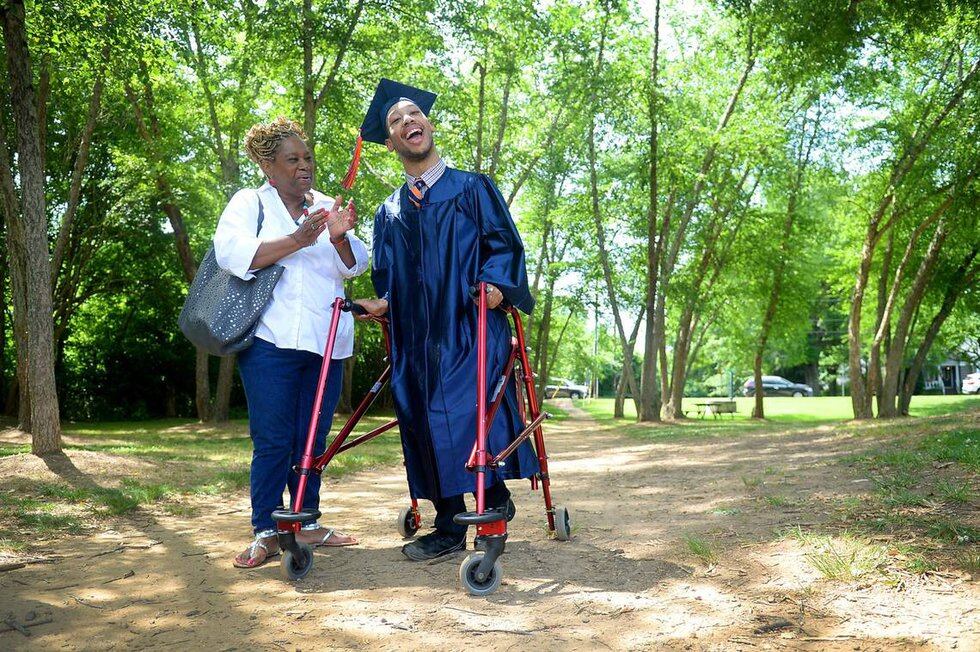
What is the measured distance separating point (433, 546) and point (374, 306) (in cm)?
121

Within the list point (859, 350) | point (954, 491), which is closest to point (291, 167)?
point (954, 491)

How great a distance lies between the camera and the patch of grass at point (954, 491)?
4.59 meters

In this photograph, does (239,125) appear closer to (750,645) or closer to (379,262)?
(379,262)

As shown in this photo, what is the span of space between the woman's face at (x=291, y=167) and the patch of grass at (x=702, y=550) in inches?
104

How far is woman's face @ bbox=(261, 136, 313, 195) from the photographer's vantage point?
165 inches

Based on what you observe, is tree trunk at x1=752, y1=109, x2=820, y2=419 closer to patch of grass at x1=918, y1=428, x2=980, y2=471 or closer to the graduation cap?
patch of grass at x1=918, y1=428, x2=980, y2=471

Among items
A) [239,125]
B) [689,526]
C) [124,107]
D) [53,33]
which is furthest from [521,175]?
[689,526]

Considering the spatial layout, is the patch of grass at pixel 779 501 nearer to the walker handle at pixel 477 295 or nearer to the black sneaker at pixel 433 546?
the black sneaker at pixel 433 546

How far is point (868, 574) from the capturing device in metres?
3.23

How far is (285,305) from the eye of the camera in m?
4.07

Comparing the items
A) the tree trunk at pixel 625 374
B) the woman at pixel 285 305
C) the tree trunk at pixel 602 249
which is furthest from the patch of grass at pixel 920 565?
the tree trunk at pixel 625 374

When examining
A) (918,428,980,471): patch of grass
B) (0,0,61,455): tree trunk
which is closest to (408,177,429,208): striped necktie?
(918,428,980,471): patch of grass

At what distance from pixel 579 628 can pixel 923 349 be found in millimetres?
20510

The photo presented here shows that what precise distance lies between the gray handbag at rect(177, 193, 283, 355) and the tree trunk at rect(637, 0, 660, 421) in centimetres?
1536
